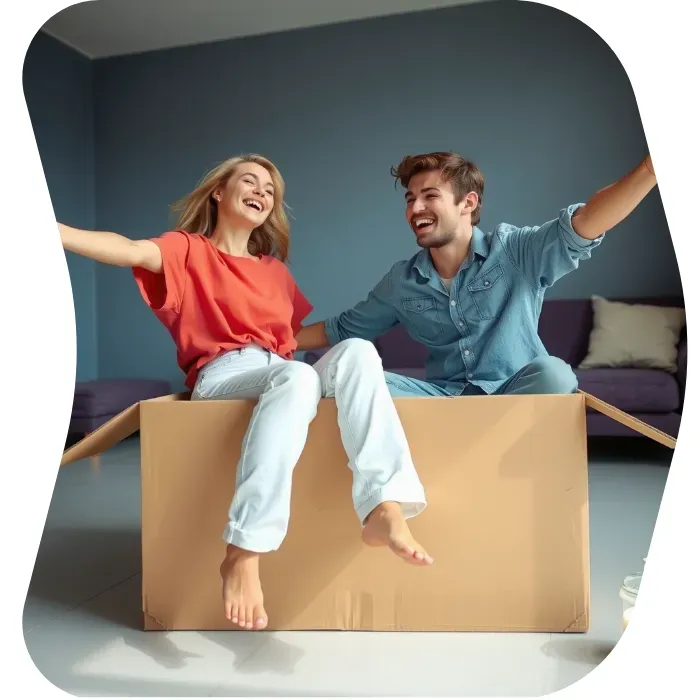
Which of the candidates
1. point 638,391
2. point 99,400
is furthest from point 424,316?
point 99,400

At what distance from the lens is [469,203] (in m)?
1.43

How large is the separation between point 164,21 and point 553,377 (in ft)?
2.64

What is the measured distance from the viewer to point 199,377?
1209 millimetres

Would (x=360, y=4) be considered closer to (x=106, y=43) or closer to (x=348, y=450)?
(x=106, y=43)

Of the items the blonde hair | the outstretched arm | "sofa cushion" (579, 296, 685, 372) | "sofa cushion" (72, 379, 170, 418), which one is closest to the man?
the blonde hair

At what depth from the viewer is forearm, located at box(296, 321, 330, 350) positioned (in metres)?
1.46

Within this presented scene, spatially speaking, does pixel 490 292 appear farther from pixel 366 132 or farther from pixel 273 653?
pixel 366 132

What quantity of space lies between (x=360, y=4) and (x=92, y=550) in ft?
4.12

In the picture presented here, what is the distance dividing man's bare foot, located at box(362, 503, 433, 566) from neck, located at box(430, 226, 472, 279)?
23.0 inches

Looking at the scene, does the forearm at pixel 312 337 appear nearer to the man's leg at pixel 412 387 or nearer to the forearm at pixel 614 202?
the man's leg at pixel 412 387

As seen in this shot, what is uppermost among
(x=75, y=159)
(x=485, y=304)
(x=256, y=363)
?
(x=75, y=159)

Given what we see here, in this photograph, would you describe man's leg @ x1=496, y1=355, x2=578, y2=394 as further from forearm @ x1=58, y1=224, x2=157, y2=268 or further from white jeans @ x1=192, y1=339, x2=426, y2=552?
forearm @ x1=58, y1=224, x2=157, y2=268

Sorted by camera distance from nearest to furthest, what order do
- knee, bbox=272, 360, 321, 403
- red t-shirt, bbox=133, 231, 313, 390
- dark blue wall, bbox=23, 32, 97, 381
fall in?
knee, bbox=272, 360, 321, 403 → red t-shirt, bbox=133, 231, 313, 390 → dark blue wall, bbox=23, 32, 97, 381

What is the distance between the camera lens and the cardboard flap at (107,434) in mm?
1022
